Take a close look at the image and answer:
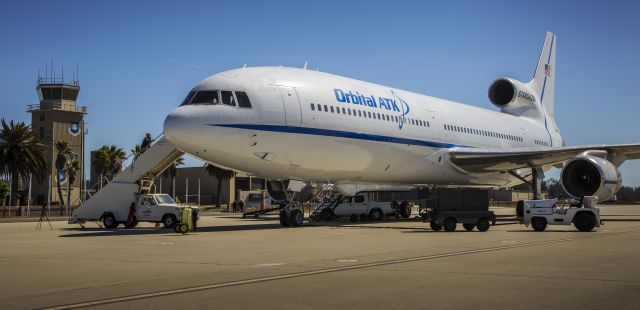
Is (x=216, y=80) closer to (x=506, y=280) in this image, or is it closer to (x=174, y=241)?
(x=174, y=241)

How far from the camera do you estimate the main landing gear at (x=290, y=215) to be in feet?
83.8

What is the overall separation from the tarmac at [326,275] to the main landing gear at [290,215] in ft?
26.7

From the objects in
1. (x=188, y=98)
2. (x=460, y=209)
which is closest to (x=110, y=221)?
(x=188, y=98)

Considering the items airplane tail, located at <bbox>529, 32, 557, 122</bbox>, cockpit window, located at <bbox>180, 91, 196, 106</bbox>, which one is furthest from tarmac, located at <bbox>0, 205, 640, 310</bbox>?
airplane tail, located at <bbox>529, 32, 557, 122</bbox>

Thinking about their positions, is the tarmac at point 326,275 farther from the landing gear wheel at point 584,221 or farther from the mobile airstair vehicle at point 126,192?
the mobile airstair vehicle at point 126,192

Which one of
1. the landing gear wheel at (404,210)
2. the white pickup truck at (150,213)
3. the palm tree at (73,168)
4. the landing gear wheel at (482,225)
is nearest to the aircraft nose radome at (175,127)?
the white pickup truck at (150,213)

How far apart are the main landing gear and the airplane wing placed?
9783mm

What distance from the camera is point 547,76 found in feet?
160

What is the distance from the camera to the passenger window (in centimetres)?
2231

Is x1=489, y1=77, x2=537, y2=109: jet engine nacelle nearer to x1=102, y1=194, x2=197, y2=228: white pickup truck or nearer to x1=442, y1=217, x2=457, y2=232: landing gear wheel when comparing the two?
x1=442, y1=217, x2=457, y2=232: landing gear wheel

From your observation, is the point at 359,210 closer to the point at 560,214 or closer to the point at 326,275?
the point at 560,214

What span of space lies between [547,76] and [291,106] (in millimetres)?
31131

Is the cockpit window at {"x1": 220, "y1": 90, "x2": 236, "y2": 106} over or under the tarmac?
over

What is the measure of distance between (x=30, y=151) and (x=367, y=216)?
36869 mm
